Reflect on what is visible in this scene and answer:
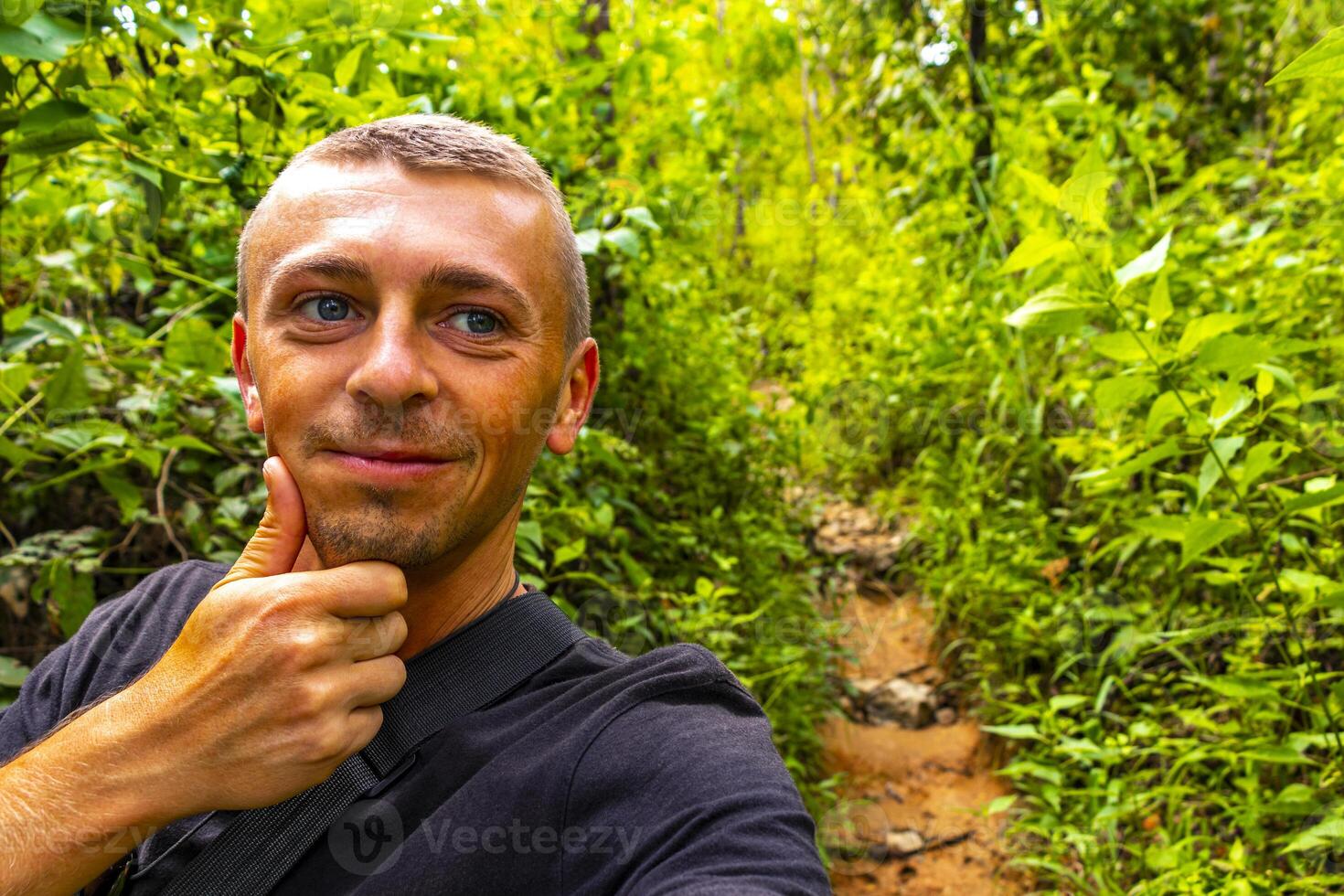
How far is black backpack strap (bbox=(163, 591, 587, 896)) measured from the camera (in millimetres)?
1110

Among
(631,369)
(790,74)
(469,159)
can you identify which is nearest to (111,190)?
(469,159)

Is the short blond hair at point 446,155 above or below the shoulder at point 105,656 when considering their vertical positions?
above

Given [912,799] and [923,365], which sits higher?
[923,365]

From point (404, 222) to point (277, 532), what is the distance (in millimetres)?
435

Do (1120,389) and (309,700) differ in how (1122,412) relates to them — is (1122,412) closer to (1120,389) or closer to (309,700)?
(1120,389)

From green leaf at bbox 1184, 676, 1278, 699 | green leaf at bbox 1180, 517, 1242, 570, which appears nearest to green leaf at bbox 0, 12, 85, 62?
green leaf at bbox 1180, 517, 1242, 570

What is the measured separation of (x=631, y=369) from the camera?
3.86 m

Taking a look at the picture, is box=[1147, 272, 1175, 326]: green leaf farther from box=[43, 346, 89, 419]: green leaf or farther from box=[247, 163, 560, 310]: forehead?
box=[43, 346, 89, 419]: green leaf

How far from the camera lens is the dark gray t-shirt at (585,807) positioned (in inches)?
39.0

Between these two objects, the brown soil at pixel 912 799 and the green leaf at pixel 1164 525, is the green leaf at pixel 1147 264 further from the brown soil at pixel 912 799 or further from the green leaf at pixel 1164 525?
the brown soil at pixel 912 799

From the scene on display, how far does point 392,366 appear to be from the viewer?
1.15 metres

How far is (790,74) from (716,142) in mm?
8798

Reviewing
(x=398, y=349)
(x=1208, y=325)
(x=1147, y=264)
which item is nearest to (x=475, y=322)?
(x=398, y=349)

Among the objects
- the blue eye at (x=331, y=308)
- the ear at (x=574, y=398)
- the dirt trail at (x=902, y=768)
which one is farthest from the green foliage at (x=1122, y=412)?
the blue eye at (x=331, y=308)
